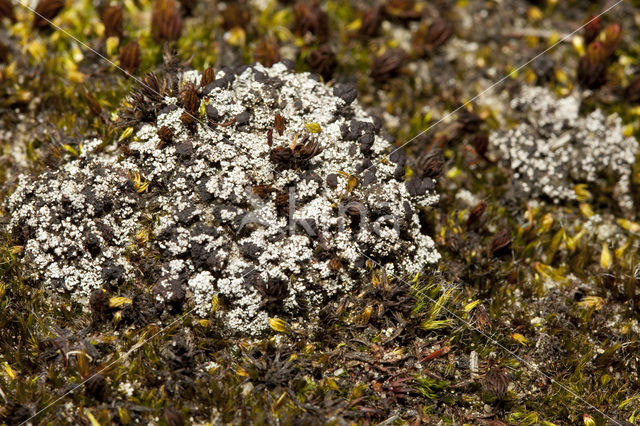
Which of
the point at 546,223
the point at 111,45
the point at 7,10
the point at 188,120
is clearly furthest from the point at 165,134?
the point at 546,223

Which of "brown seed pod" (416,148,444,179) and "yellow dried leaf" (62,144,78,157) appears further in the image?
"brown seed pod" (416,148,444,179)

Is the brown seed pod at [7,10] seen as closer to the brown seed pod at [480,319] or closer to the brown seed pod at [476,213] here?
the brown seed pod at [476,213]

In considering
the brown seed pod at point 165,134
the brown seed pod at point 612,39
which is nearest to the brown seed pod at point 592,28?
the brown seed pod at point 612,39

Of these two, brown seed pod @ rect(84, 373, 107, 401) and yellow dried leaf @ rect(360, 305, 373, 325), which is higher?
brown seed pod @ rect(84, 373, 107, 401)

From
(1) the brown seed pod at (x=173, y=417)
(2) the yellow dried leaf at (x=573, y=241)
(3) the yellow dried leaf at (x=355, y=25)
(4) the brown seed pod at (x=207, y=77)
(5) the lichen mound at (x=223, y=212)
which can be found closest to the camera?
(1) the brown seed pod at (x=173, y=417)

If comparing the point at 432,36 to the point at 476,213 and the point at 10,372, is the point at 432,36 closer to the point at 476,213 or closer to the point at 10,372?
the point at 476,213

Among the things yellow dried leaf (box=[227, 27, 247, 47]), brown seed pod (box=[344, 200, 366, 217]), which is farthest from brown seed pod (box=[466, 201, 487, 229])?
yellow dried leaf (box=[227, 27, 247, 47])

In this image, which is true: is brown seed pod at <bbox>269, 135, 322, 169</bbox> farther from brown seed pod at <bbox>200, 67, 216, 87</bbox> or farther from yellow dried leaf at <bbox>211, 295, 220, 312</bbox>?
yellow dried leaf at <bbox>211, 295, 220, 312</bbox>

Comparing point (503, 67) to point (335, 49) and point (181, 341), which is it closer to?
point (335, 49)
